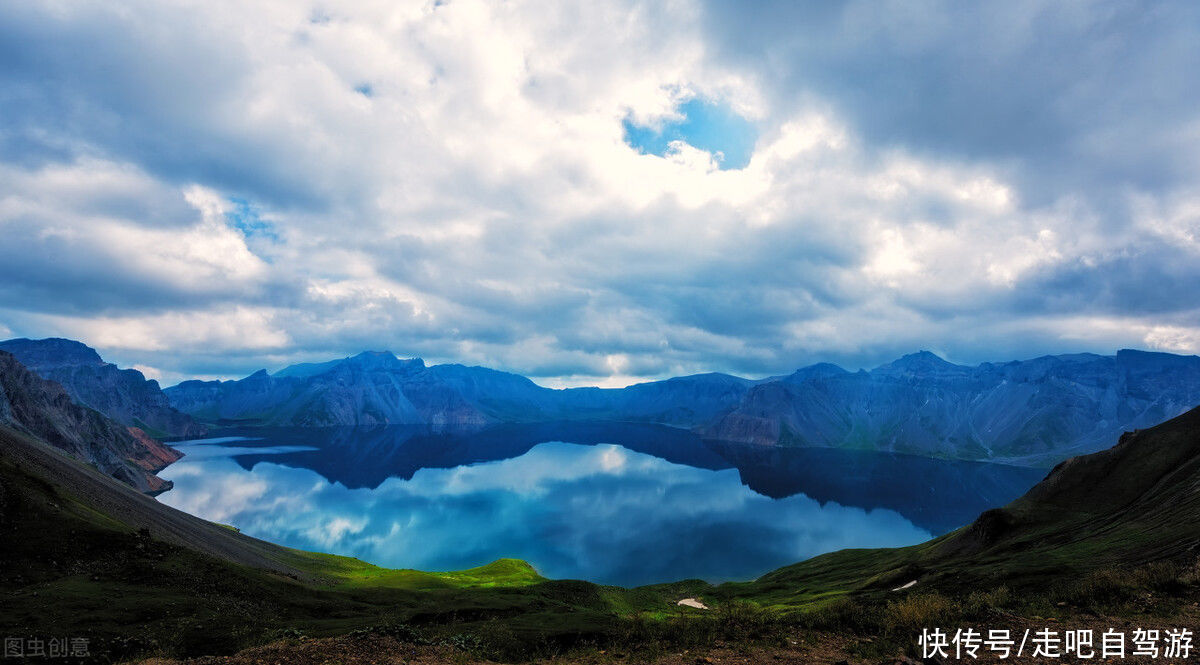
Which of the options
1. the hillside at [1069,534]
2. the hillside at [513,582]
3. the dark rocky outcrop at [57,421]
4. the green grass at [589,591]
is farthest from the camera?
the dark rocky outcrop at [57,421]

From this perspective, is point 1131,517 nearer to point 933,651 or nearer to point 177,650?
point 933,651

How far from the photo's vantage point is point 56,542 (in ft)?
122

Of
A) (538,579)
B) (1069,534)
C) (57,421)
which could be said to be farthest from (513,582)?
(57,421)

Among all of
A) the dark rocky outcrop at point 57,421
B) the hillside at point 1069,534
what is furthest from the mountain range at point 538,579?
the dark rocky outcrop at point 57,421

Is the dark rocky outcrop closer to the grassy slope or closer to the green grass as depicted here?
the grassy slope

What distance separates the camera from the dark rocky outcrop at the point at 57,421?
126875 mm

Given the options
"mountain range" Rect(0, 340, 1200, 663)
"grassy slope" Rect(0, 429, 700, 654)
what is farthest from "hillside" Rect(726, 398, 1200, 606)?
"grassy slope" Rect(0, 429, 700, 654)

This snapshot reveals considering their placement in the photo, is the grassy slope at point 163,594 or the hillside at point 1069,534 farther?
the hillside at point 1069,534

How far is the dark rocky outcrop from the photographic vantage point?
126875 mm

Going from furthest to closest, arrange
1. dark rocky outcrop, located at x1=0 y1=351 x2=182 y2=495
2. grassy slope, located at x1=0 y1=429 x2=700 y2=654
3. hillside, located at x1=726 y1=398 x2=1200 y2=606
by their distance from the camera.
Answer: dark rocky outcrop, located at x1=0 y1=351 x2=182 y2=495
hillside, located at x1=726 y1=398 x2=1200 y2=606
grassy slope, located at x1=0 y1=429 x2=700 y2=654

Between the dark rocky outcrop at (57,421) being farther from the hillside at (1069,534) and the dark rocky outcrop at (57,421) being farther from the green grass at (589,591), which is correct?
the hillside at (1069,534)

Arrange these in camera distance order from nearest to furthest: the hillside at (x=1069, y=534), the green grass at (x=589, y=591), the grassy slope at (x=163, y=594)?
the green grass at (x=589, y=591), the grassy slope at (x=163, y=594), the hillside at (x=1069, y=534)

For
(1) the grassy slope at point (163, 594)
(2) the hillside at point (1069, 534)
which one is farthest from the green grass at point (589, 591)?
(2) the hillside at point (1069, 534)

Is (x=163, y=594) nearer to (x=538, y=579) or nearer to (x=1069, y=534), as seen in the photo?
(x=538, y=579)
